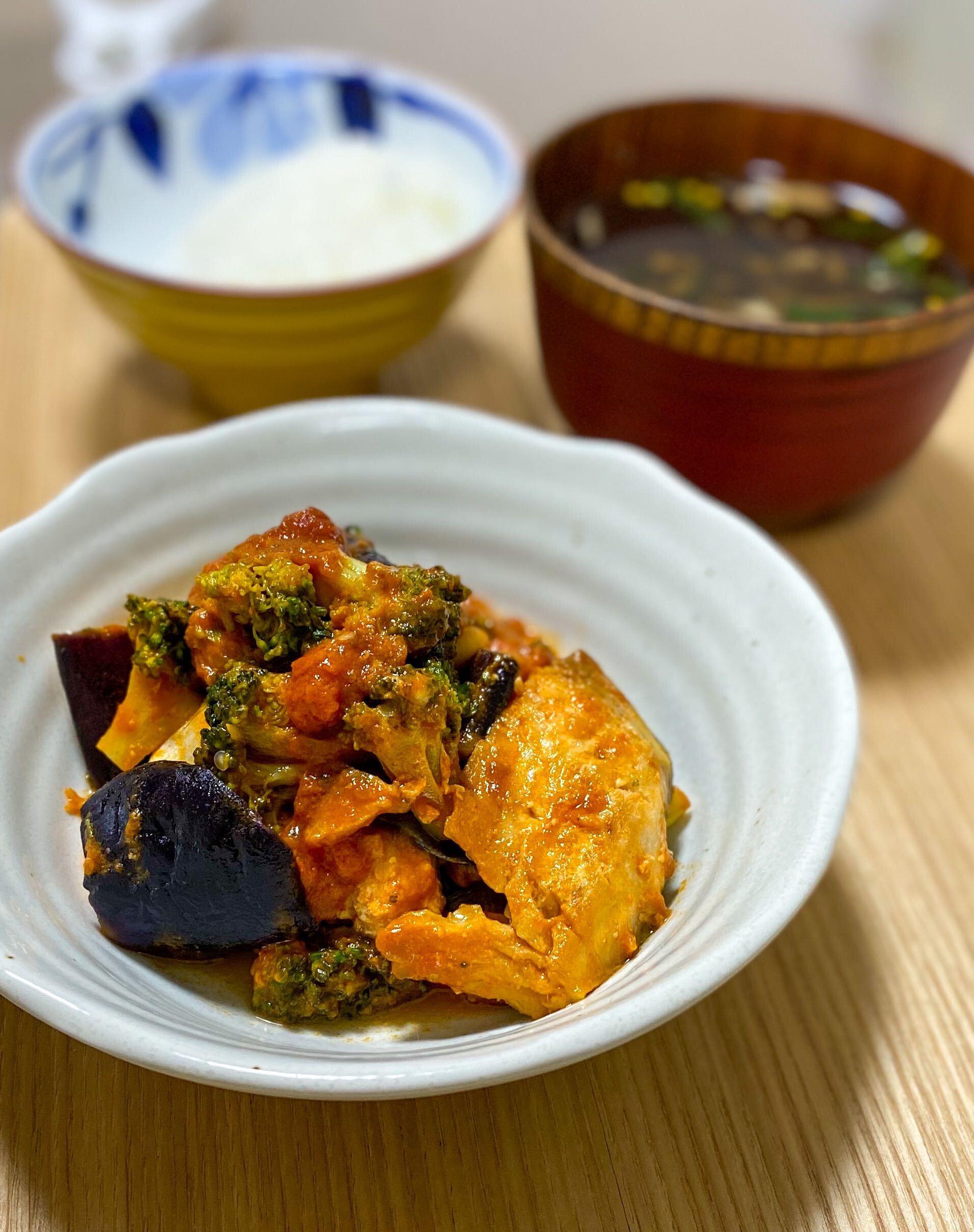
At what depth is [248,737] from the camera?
1317 millimetres

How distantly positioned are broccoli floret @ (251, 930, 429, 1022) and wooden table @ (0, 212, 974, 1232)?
14cm

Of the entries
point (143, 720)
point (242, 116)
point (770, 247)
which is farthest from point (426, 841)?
point (242, 116)

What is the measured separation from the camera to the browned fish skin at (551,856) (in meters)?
1.27

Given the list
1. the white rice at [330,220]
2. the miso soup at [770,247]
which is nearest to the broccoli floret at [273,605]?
the white rice at [330,220]

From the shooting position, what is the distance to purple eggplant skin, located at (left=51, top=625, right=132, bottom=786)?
4.87 feet

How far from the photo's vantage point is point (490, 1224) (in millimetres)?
1270

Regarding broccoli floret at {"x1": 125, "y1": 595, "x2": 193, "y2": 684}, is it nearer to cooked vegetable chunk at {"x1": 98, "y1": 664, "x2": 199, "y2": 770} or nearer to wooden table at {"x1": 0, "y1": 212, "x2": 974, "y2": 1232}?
cooked vegetable chunk at {"x1": 98, "y1": 664, "x2": 199, "y2": 770}

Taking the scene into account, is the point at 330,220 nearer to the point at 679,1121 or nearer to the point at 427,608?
the point at 427,608

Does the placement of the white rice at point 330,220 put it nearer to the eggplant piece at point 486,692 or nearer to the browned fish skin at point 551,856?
the eggplant piece at point 486,692

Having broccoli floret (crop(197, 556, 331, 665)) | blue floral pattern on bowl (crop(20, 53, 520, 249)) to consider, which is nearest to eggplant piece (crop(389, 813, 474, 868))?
broccoli floret (crop(197, 556, 331, 665))

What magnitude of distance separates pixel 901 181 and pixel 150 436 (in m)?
1.95

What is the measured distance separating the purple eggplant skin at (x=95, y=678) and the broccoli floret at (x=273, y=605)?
200mm

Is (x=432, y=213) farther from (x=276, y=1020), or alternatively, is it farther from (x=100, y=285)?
(x=276, y=1020)

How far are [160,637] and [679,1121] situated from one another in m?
0.93
